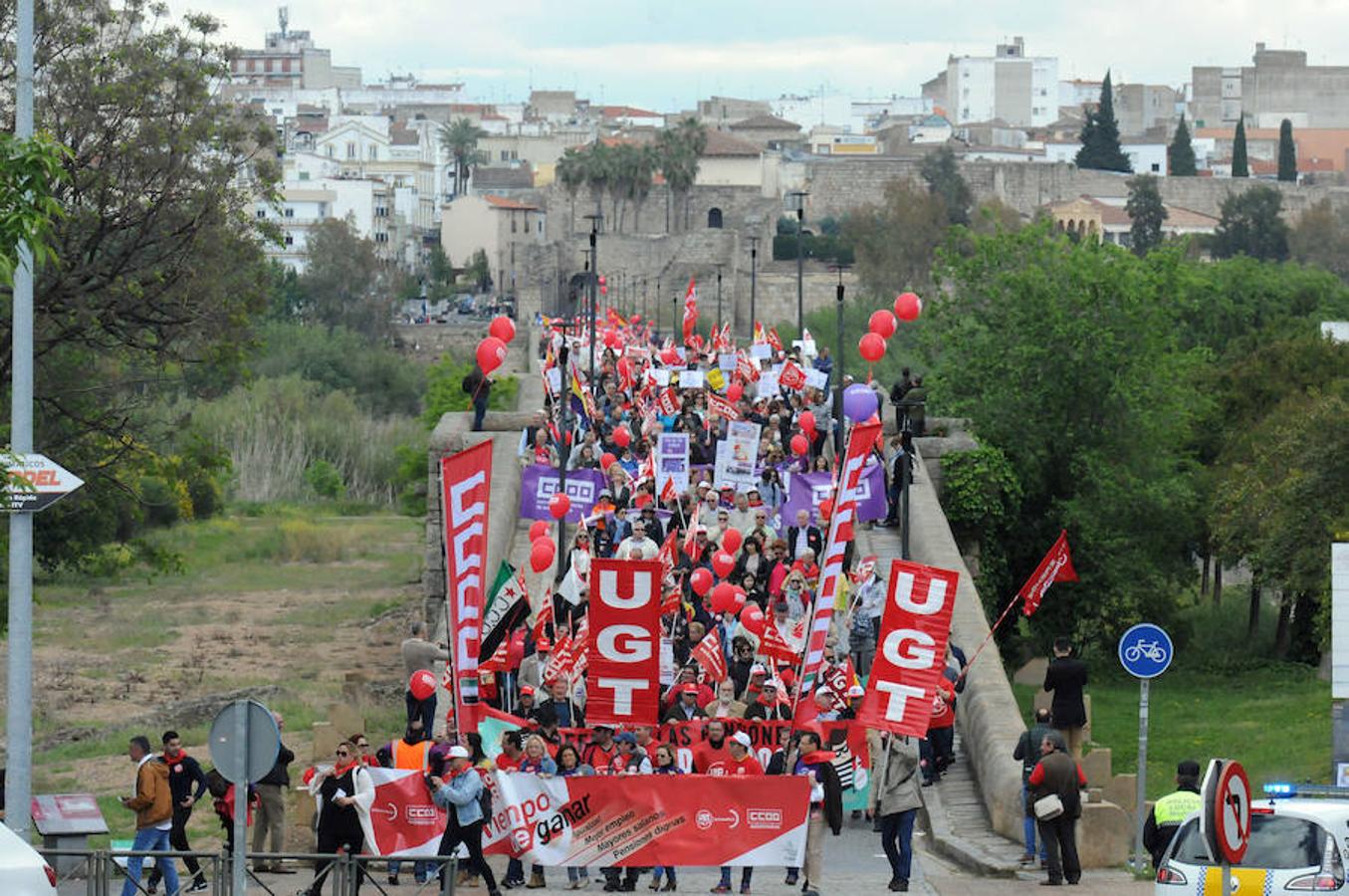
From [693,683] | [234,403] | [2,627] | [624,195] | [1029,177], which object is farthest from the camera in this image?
[1029,177]

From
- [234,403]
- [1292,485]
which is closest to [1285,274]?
[234,403]

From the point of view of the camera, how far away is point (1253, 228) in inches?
6196

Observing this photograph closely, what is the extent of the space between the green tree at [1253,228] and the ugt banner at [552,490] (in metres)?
127

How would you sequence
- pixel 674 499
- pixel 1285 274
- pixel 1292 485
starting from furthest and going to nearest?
1. pixel 1285 274
2. pixel 1292 485
3. pixel 674 499

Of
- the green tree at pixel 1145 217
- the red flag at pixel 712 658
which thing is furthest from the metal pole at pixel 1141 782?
the green tree at pixel 1145 217

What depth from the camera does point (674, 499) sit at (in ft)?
90.0

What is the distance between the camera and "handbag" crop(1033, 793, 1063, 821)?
16594 mm

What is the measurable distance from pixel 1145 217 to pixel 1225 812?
5803 inches

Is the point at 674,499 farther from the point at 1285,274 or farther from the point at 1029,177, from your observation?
the point at 1029,177

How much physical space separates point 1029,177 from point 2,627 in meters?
141

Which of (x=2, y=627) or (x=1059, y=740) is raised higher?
(x=1059, y=740)

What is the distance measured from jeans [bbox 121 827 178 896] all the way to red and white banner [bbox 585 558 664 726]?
122 inches

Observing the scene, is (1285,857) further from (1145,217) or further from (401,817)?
(1145,217)

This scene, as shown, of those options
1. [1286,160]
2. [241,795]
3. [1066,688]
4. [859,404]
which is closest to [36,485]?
[241,795]
